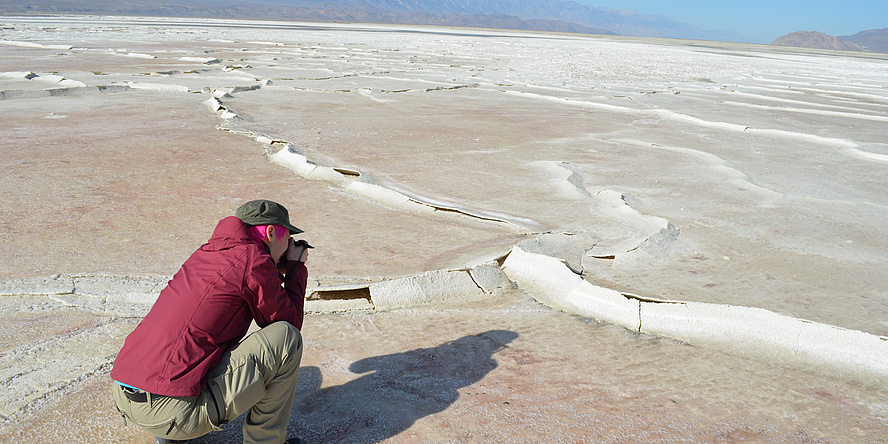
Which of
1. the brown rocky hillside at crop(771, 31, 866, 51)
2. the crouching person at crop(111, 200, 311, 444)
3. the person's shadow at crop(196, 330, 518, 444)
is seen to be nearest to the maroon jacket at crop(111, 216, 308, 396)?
the crouching person at crop(111, 200, 311, 444)

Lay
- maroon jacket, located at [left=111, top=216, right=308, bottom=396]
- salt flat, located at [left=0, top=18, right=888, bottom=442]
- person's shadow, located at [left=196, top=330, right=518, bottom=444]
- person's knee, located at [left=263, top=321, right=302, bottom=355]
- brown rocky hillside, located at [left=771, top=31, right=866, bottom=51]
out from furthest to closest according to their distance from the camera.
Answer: brown rocky hillside, located at [left=771, top=31, right=866, bottom=51]
salt flat, located at [left=0, top=18, right=888, bottom=442]
person's shadow, located at [left=196, top=330, right=518, bottom=444]
person's knee, located at [left=263, top=321, right=302, bottom=355]
maroon jacket, located at [left=111, top=216, right=308, bottom=396]

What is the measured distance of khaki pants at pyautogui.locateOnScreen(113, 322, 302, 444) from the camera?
1.79 metres

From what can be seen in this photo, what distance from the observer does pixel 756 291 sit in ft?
11.0

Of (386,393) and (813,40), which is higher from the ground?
(813,40)

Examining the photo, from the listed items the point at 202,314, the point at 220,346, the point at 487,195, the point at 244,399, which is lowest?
the point at 487,195

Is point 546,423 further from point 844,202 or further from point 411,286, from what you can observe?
point 844,202

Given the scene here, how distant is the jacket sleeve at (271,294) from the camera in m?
1.83

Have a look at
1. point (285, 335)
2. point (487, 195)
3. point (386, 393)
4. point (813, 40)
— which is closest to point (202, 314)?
point (285, 335)

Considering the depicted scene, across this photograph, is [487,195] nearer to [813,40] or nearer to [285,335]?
[285,335]

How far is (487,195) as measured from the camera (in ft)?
17.1

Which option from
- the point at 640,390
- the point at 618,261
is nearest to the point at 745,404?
the point at 640,390

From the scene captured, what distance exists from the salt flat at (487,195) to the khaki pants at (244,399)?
0.25 metres

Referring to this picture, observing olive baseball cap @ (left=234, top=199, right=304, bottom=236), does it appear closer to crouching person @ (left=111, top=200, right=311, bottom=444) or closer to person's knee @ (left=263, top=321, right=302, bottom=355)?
crouching person @ (left=111, top=200, right=311, bottom=444)

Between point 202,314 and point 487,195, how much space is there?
11.8ft
